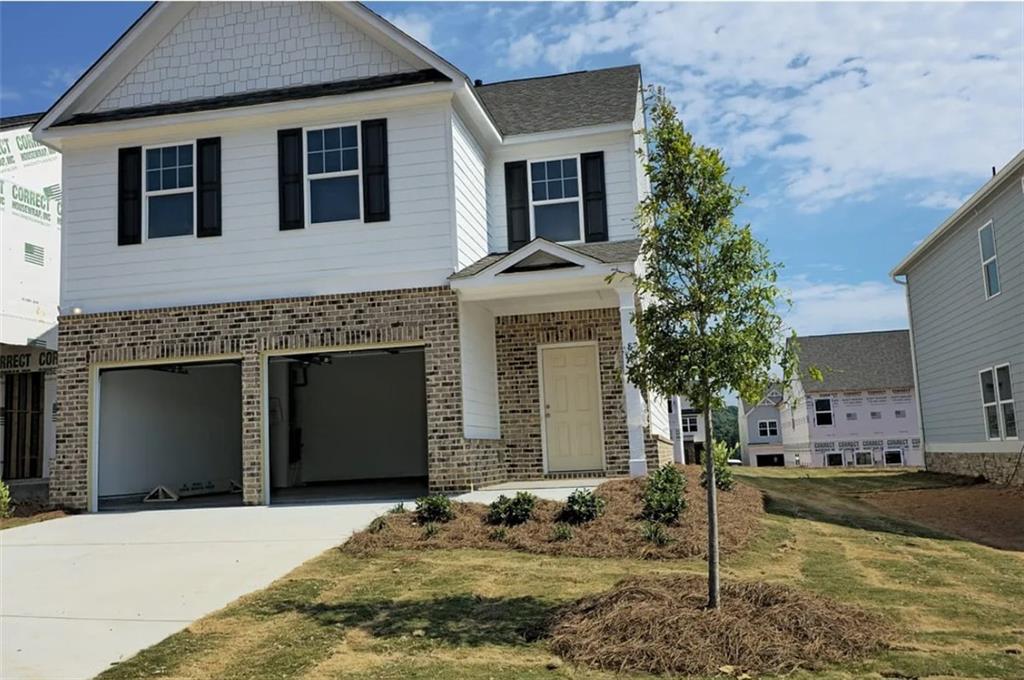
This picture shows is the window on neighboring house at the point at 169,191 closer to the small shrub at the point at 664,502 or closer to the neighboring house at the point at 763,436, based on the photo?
the small shrub at the point at 664,502

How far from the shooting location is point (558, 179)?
49.7 ft

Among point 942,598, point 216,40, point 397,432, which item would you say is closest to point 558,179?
point 216,40

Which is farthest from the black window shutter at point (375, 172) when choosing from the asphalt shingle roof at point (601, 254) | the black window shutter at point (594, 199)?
the black window shutter at point (594, 199)

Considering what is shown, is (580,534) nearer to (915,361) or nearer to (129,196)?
(129,196)

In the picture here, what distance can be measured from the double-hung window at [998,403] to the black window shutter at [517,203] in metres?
10.0

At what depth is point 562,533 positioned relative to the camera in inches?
357

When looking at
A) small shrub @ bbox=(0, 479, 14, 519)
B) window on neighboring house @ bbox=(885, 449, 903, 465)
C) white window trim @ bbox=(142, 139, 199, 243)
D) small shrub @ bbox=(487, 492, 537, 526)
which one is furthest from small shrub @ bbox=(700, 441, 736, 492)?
window on neighboring house @ bbox=(885, 449, 903, 465)

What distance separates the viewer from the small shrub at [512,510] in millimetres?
9773

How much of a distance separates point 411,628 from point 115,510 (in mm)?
9369

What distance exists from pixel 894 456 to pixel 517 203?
37782 millimetres

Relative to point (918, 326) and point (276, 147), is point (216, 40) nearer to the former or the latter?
point (276, 147)

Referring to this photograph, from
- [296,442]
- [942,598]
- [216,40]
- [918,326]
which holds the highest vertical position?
[216,40]

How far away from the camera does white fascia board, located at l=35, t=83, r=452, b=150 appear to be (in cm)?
1280

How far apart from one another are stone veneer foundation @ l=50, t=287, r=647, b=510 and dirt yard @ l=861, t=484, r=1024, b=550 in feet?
13.5
